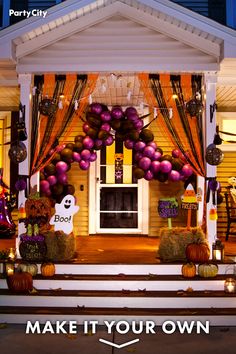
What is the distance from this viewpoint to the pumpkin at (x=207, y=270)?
6930 mm

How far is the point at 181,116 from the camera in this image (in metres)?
8.27

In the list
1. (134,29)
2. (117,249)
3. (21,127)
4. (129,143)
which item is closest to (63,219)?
(117,249)

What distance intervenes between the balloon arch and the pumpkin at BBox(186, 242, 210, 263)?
2043mm

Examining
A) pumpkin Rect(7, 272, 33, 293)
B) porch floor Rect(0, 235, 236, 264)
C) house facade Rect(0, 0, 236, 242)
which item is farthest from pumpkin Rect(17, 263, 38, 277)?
house facade Rect(0, 0, 236, 242)

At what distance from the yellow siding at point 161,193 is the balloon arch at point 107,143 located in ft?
5.43

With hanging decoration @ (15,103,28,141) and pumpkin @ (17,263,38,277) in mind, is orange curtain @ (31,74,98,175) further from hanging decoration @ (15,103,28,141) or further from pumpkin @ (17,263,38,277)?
pumpkin @ (17,263,38,277)

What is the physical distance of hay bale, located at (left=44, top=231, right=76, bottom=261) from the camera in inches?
288

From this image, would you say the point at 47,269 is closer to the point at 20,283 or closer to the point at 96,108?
the point at 20,283

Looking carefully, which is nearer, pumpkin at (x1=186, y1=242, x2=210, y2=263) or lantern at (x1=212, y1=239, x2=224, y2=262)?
pumpkin at (x1=186, y1=242, x2=210, y2=263)

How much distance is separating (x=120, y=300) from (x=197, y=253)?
142 centimetres

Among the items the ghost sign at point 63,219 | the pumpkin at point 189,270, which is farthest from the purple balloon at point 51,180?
the pumpkin at point 189,270

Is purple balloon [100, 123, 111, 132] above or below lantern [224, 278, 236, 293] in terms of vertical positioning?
above

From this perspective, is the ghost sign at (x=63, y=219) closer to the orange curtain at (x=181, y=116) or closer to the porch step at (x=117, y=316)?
the porch step at (x=117, y=316)

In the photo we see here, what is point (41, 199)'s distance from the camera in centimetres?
762
